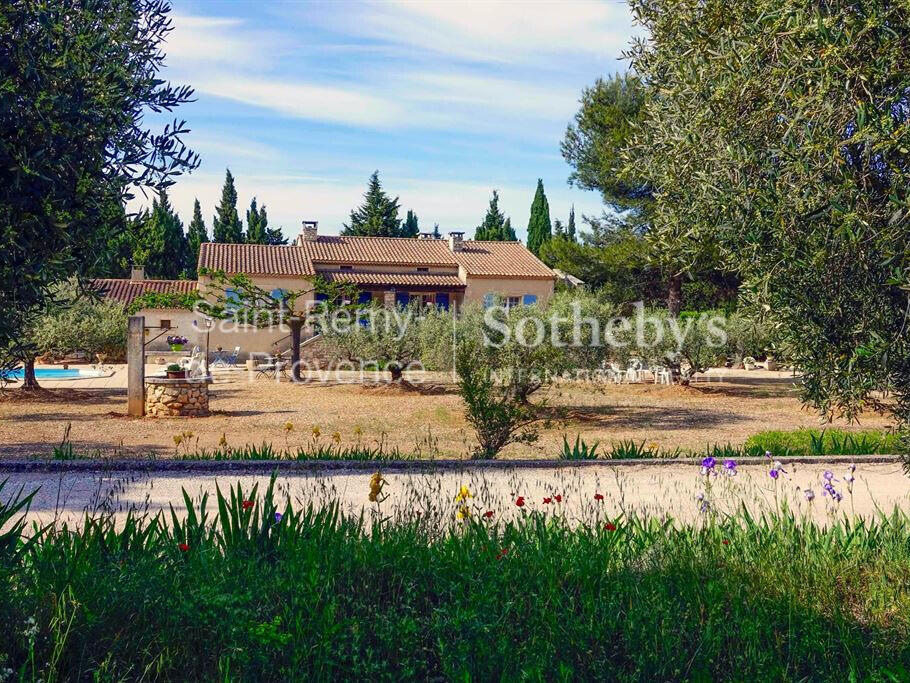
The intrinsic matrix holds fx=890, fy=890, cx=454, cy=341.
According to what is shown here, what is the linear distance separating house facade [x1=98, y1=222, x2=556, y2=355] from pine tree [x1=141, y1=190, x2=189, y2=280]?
14.9ft

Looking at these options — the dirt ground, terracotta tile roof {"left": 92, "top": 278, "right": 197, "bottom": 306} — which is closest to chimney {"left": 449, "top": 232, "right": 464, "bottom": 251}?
terracotta tile roof {"left": 92, "top": 278, "right": 197, "bottom": 306}

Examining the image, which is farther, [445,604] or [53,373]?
[53,373]

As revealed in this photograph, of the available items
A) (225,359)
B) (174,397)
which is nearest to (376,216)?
(225,359)

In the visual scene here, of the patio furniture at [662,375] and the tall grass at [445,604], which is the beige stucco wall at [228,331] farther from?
the tall grass at [445,604]

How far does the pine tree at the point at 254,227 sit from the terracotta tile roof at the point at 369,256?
33.6 ft

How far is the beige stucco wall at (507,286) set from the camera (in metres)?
37.7

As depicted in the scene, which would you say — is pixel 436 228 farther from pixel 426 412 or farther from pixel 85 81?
pixel 85 81

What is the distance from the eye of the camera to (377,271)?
125ft

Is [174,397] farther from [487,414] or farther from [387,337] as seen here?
[487,414]

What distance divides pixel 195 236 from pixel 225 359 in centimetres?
1967

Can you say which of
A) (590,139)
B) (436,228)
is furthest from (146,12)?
(436,228)

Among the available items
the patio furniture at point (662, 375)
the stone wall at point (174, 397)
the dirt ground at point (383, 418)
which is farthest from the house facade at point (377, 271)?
the stone wall at point (174, 397)

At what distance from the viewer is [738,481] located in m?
8.52

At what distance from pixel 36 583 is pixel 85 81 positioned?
2.44 m
